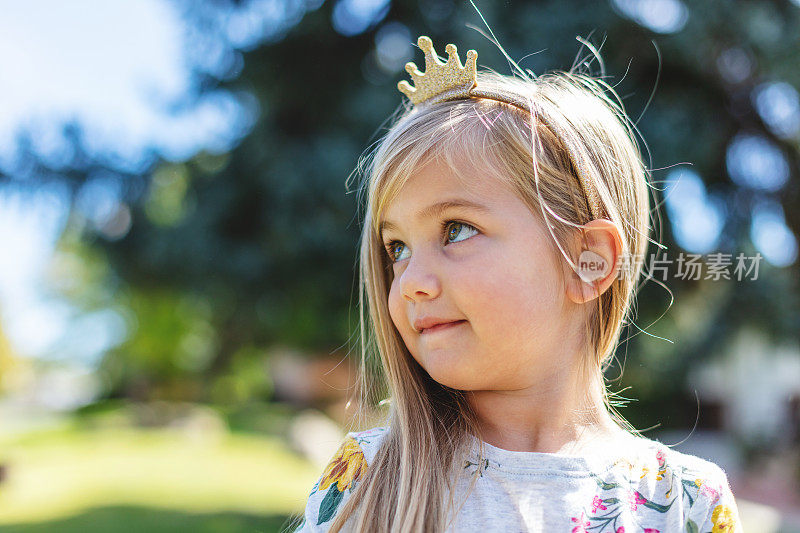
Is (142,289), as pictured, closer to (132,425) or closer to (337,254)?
(337,254)

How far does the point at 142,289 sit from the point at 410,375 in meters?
4.68

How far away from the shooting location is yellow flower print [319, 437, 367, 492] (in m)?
1.63

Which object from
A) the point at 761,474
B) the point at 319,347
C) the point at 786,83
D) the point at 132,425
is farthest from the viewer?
the point at 132,425

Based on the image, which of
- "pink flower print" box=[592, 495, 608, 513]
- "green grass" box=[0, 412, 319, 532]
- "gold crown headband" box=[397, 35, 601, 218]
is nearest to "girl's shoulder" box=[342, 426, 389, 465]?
"pink flower print" box=[592, 495, 608, 513]

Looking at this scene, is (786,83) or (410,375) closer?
(410,375)

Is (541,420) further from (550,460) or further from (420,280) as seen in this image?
(420,280)

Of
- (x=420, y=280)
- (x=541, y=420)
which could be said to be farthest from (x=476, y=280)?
(x=541, y=420)

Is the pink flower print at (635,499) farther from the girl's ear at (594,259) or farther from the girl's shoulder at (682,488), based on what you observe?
the girl's ear at (594,259)

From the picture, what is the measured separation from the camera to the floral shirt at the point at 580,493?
58.4 inches

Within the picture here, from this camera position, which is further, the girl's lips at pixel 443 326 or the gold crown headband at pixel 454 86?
the gold crown headband at pixel 454 86

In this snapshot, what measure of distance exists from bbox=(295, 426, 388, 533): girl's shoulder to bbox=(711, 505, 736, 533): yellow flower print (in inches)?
29.4

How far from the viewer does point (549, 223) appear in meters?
1.55

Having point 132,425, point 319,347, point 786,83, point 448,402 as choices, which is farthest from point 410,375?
point 132,425

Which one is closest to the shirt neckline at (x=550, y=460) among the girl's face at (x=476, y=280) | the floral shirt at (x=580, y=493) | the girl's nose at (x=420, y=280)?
the floral shirt at (x=580, y=493)
